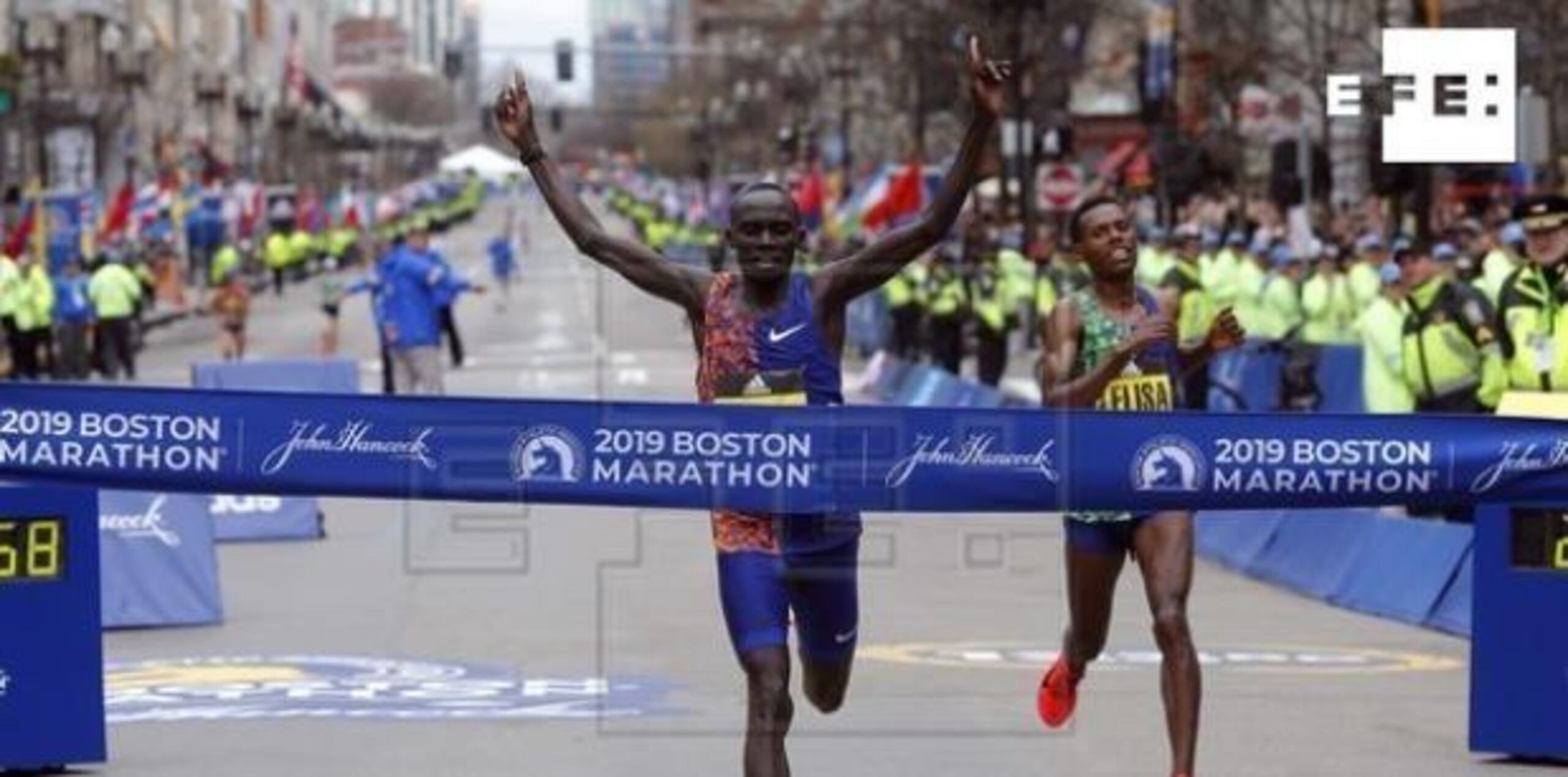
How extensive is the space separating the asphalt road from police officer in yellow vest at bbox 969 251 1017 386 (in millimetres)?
12698

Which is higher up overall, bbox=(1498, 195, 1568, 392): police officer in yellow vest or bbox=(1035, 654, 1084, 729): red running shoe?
bbox=(1498, 195, 1568, 392): police officer in yellow vest

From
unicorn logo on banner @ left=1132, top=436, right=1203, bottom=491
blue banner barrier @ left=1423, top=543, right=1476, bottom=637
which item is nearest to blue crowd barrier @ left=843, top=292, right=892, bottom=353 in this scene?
blue banner barrier @ left=1423, top=543, right=1476, bottom=637

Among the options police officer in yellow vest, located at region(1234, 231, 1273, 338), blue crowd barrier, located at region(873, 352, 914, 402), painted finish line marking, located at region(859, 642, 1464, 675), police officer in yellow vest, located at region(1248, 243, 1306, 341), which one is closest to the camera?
painted finish line marking, located at region(859, 642, 1464, 675)

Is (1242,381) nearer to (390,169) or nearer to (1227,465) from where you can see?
(1227,465)

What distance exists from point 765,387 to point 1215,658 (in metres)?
5.88

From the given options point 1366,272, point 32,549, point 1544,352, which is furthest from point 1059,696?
point 1366,272

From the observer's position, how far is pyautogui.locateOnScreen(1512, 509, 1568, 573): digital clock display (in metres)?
11.3

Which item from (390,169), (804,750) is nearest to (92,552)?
(804,750)

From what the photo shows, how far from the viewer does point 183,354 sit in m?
55.5

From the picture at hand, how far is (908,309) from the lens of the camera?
1720 inches

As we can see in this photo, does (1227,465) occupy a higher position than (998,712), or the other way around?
(1227,465)

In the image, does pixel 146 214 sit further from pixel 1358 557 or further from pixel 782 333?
pixel 782 333

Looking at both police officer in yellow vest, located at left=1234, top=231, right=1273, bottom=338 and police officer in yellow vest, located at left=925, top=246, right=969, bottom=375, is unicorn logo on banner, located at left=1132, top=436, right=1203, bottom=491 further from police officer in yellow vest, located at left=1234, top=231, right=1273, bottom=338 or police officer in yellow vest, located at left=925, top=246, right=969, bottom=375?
police officer in yellow vest, located at left=925, top=246, right=969, bottom=375

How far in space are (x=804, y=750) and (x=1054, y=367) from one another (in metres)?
1.94
